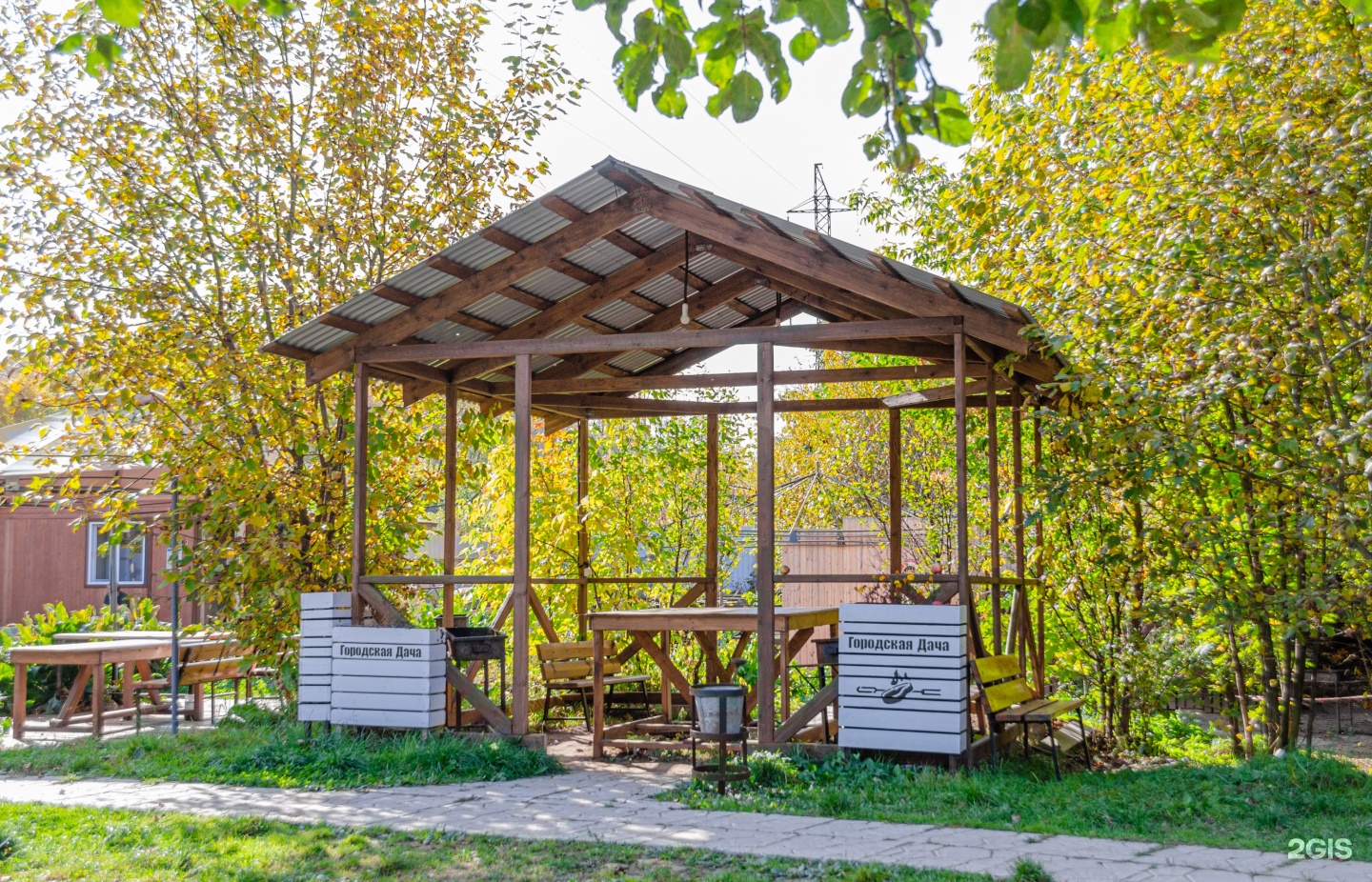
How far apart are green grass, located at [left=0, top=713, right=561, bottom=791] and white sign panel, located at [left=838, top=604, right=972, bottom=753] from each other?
2.12 m

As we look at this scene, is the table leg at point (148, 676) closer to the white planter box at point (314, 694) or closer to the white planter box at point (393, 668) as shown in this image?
the white planter box at point (314, 694)

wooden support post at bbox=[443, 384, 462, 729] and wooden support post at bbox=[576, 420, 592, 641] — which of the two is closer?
wooden support post at bbox=[443, 384, 462, 729]

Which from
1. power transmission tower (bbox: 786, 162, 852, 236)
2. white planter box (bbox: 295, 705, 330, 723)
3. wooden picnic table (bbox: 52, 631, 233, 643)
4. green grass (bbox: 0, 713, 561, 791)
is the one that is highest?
power transmission tower (bbox: 786, 162, 852, 236)

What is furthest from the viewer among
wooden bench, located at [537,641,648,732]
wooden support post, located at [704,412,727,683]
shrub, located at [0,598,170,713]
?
shrub, located at [0,598,170,713]

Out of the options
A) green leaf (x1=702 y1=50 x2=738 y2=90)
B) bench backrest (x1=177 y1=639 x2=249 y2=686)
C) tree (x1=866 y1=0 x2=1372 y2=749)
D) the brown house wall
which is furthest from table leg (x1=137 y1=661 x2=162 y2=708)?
green leaf (x1=702 y1=50 x2=738 y2=90)

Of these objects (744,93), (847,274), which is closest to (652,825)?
(847,274)

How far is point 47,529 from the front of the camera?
17953 mm

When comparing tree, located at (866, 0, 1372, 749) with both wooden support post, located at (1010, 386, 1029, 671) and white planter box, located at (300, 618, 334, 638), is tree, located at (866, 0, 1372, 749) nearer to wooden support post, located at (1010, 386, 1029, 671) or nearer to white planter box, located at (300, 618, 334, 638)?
wooden support post, located at (1010, 386, 1029, 671)

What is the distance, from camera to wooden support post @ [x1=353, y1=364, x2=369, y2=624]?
9.34 metres

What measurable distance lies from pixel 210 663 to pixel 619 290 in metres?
4.89

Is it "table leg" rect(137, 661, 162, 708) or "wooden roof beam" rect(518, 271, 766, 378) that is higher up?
"wooden roof beam" rect(518, 271, 766, 378)

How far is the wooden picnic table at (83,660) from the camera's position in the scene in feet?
32.6

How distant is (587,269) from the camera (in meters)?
9.55

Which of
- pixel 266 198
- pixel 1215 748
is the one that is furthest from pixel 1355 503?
pixel 266 198
